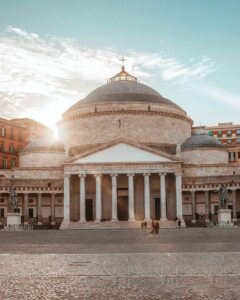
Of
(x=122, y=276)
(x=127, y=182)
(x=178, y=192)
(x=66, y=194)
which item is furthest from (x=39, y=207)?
(x=122, y=276)

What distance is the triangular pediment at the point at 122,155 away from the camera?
6662 centimetres

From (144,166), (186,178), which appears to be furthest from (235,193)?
(144,166)

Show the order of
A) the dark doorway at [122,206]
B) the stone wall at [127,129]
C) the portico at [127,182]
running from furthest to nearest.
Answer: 1. the stone wall at [127,129]
2. the dark doorway at [122,206]
3. the portico at [127,182]

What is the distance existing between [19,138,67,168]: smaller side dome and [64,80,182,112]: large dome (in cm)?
810

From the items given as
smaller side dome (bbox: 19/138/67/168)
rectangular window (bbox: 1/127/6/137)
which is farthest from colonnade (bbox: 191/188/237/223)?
rectangular window (bbox: 1/127/6/137)

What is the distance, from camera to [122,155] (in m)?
67.1

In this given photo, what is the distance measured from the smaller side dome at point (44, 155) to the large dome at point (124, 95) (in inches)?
319

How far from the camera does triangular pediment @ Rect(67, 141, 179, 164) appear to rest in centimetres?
6662

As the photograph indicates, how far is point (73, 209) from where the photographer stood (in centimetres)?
7075

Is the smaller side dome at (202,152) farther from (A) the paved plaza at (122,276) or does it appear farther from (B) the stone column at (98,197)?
(A) the paved plaza at (122,276)

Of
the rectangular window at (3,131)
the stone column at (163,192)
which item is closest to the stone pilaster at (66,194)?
the stone column at (163,192)

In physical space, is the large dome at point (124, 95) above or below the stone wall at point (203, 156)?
above

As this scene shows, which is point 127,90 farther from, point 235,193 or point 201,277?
point 201,277

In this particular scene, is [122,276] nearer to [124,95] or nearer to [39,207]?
[39,207]
